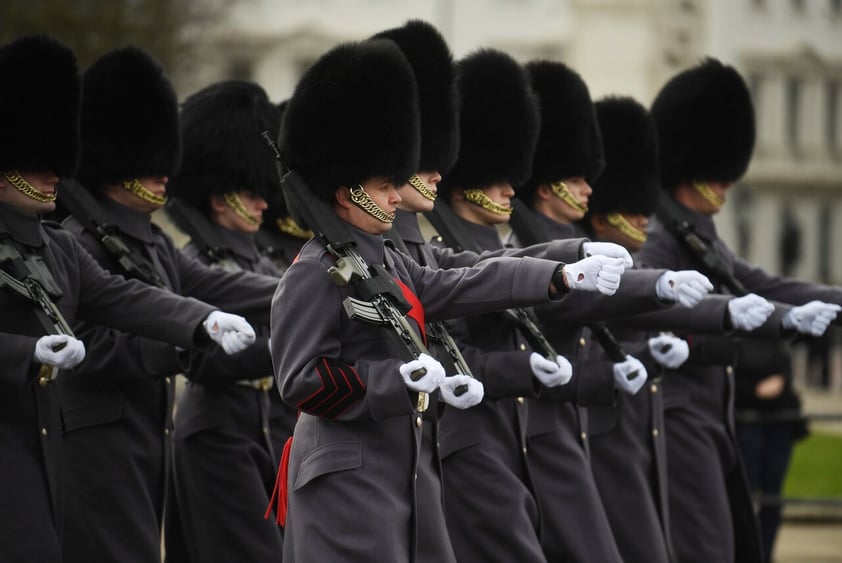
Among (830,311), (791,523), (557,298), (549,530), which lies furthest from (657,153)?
(791,523)

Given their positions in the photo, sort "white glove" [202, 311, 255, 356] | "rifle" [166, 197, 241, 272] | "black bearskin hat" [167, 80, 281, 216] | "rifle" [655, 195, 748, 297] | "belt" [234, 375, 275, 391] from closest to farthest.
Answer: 1. "white glove" [202, 311, 255, 356]
2. "belt" [234, 375, 275, 391]
3. "rifle" [166, 197, 241, 272]
4. "rifle" [655, 195, 748, 297]
5. "black bearskin hat" [167, 80, 281, 216]

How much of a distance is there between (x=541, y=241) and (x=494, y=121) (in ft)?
1.63

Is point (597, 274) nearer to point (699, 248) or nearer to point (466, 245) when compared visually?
point (466, 245)

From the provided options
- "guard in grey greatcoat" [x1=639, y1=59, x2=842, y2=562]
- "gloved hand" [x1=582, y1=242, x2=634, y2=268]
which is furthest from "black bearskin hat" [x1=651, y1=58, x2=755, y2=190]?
"gloved hand" [x1=582, y1=242, x2=634, y2=268]

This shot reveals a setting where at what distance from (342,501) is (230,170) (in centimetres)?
276

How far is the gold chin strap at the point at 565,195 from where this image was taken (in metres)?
7.05

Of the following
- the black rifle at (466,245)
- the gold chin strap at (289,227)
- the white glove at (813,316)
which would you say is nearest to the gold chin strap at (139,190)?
the black rifle at (466,245)

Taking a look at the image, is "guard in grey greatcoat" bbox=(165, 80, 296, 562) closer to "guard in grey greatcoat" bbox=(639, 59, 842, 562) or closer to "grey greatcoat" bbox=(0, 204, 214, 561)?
"grey greatcoat" bbox=(0, 204, 214, 561)

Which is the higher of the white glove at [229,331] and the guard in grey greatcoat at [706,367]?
the white glove at [229,331]

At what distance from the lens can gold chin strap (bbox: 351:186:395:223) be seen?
5.38 m

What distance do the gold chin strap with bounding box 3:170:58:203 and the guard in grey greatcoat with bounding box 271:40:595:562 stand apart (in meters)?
0.87

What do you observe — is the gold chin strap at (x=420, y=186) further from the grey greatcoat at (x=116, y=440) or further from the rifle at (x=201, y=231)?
the rifle at (x=201, y=231)

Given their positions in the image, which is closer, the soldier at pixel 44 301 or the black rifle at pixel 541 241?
the soldier at pixel 44 301

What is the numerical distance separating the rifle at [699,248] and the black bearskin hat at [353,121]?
223cm
